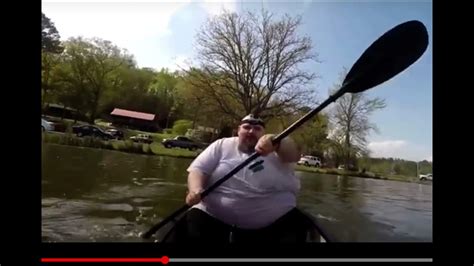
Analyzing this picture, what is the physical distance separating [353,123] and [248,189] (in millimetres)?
593

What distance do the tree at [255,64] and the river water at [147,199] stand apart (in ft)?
1.19

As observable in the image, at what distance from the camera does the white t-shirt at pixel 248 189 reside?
2385mm

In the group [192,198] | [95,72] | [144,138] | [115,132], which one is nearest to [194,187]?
[192,198]

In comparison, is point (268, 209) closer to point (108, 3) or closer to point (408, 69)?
point (408, 69)

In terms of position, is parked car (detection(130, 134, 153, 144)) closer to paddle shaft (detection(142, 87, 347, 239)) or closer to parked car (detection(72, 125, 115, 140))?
parked car (detection(72, 125, 115, 140))

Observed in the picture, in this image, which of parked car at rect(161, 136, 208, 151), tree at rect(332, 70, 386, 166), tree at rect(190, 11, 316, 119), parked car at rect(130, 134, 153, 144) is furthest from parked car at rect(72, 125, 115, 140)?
tree at rect(332, 70, 386, 166)

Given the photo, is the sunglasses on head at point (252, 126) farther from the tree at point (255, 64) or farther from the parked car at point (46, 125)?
the parked car at point (46, 125)

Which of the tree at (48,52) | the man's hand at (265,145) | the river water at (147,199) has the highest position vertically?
the tree at (48,52)

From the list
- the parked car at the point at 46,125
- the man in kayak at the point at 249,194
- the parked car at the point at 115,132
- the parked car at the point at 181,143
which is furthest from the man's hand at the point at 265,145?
the parked car at the point at 46,125

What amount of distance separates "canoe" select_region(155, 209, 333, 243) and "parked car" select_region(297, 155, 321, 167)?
24 centimetres

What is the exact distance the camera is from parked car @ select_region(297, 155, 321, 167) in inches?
92.1

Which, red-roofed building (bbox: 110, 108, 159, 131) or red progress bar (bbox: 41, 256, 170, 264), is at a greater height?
red-roofed building (bbox: 110, 108, 159, 131)

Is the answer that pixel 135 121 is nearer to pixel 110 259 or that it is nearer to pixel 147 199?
pixel 147 199
